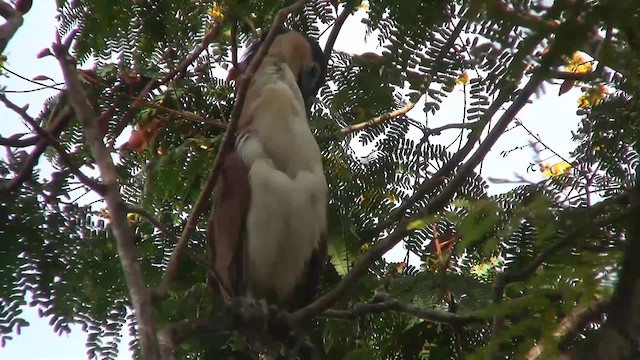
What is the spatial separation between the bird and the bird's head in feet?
0.97

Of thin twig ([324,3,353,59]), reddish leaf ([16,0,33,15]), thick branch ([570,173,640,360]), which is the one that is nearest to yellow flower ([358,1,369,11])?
thin twig ([324,3,353,59])

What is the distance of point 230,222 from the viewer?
3867 mm

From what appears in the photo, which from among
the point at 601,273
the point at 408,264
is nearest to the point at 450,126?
the point at 408,264

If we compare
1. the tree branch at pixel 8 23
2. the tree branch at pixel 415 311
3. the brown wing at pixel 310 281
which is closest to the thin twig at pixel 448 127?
the tree branch at pixel 415 311

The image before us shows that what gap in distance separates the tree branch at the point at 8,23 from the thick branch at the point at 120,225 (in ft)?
1.28

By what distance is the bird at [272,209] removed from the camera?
383 cm

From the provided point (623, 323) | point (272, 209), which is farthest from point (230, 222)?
point (623, 323)

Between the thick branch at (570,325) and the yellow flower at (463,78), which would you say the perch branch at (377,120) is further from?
the thick branch at (570,325)

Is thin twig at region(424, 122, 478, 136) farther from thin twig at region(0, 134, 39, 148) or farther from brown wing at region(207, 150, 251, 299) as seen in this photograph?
thin twig at region(0, 134, 39, 148)

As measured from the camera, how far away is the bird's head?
14.5ft

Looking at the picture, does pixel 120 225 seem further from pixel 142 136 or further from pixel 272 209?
pixel 142 136

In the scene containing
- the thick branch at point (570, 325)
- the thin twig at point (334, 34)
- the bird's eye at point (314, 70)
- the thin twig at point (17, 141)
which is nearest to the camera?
the thick branch at point (570, 325)

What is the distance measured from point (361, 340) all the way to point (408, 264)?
1.66 feet

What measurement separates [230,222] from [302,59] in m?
1.14
